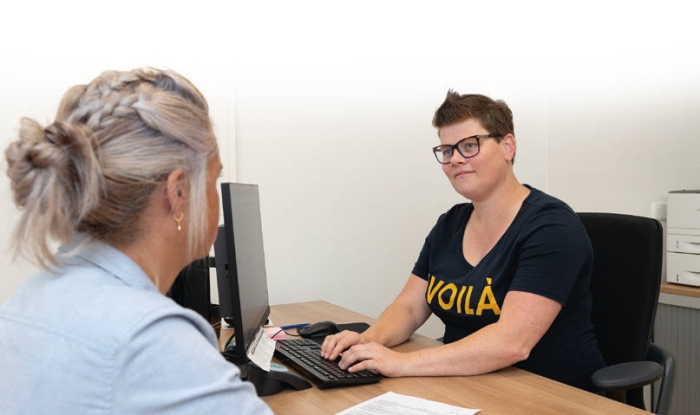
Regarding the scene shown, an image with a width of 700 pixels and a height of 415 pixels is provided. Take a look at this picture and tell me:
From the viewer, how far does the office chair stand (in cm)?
165

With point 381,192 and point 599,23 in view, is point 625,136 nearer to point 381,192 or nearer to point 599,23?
point 599,23

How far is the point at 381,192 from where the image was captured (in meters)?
2.67

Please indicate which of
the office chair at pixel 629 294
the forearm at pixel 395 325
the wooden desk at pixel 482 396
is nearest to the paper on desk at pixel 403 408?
the wooden desk at pixel 482 396

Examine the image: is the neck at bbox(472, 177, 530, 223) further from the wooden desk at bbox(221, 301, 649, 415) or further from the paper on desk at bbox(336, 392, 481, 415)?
the paper on desk at bbox(336, 392, 481, 415)

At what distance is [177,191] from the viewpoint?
80cm

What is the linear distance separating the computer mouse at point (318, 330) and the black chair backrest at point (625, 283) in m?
0.73

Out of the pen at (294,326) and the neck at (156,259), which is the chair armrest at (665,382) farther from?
the neck at (156,259)

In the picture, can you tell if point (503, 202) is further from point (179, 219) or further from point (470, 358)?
point (179, 219)

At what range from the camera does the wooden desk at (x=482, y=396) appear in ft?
3.89

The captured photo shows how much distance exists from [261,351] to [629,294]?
39.0 inches

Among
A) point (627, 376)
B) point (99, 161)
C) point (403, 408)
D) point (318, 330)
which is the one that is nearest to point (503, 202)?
point (627, 376)

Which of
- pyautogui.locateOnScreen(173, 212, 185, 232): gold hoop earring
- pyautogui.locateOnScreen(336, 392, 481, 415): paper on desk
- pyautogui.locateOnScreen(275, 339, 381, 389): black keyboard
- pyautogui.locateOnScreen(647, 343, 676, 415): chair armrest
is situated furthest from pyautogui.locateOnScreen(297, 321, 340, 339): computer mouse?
pyautogui.locateOnScreen(173, 212, 185, 232): gold hoop earring

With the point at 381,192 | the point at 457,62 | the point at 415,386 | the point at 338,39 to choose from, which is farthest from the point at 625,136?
the point at 415,386

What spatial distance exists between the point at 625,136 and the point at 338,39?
57.5 inches
